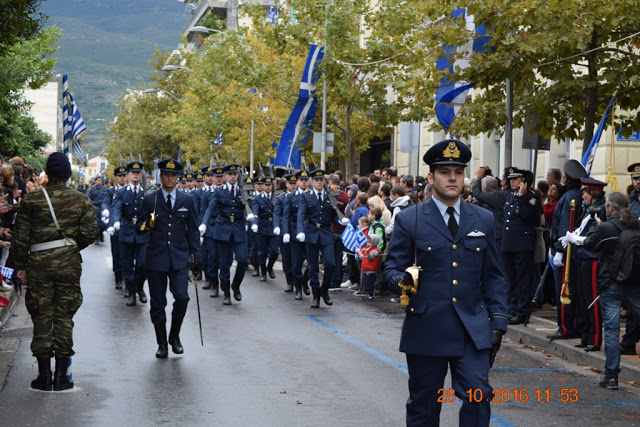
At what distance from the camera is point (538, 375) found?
10516 millimetres

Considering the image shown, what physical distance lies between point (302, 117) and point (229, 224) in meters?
14.0

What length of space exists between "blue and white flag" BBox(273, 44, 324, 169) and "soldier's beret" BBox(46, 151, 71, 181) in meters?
19.8

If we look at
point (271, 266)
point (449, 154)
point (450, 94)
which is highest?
point (450, 94)

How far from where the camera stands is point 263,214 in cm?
2067

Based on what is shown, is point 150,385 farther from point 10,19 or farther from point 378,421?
point 10,19

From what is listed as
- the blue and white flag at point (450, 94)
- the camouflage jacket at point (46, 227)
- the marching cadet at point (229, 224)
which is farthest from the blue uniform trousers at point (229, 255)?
the camouflage jacket at point (46, 227)

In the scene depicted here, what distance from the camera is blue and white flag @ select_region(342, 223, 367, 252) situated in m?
18.0

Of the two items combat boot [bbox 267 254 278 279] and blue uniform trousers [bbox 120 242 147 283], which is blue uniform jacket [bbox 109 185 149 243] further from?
combat boot [bbox 267 254 278 279]

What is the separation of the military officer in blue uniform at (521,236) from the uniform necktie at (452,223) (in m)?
7.90

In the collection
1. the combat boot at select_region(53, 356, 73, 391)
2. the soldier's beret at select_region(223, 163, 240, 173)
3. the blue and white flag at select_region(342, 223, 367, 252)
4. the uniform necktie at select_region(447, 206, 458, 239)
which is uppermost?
the soldier's beret at select_region(223, 163, 240, 173)

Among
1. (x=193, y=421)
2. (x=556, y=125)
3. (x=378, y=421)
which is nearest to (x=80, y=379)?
(x=193, y=421)

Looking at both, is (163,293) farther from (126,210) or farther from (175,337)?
(126,210)

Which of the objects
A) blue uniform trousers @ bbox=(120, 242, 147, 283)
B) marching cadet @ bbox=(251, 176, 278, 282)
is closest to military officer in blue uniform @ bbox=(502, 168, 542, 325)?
blue uniform trousers @ bbox=(120, 242, 147, 283)

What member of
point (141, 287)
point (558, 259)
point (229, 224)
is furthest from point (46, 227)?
point (229, 224)
